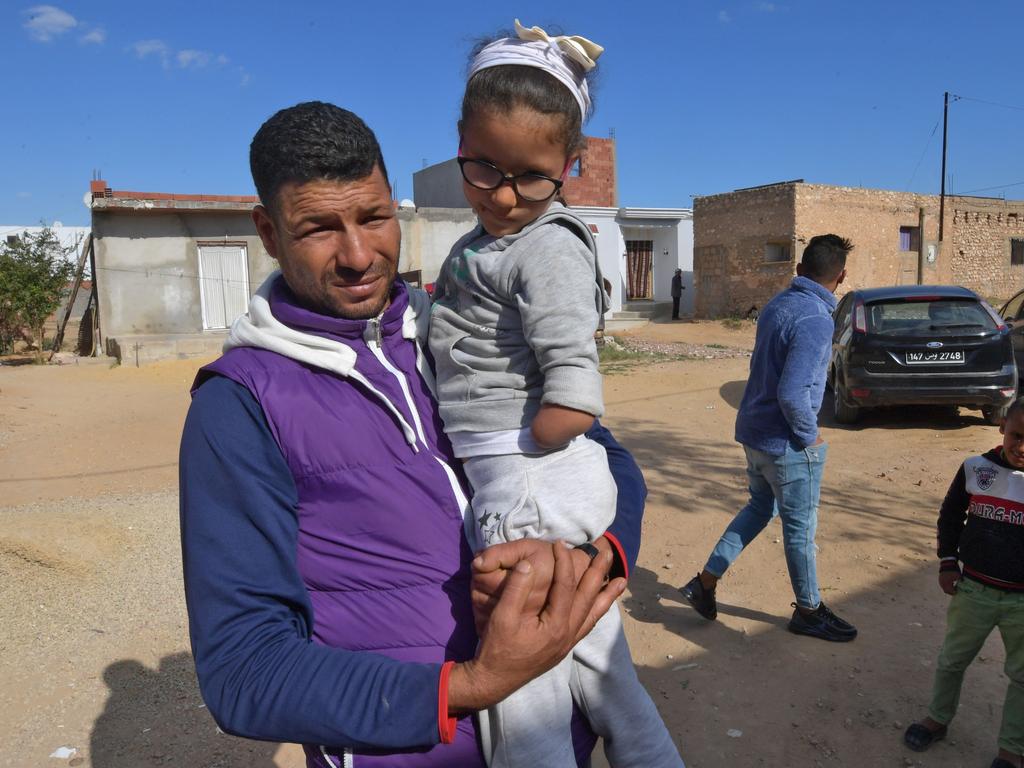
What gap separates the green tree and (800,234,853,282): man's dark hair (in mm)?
18317

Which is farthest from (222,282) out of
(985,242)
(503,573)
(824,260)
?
(985,242)

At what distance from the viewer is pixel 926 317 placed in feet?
27.0

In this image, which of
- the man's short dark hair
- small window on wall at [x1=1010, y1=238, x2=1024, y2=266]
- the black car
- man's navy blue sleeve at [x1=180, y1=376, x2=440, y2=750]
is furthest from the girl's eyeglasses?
small window on wall at [x1=1010, y1=238, x2=1024, y2=266]

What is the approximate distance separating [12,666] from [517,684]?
3609 millimetres

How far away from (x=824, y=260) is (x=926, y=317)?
16.5ft

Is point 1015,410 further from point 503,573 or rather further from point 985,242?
point 985,242

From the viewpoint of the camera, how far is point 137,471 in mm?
7547

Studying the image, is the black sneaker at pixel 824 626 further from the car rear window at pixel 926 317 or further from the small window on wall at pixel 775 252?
the small window on wall at pixel 775 252

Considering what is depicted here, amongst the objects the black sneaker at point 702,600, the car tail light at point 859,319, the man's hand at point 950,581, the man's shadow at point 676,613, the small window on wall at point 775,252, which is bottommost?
the man's shadow at point 676,613

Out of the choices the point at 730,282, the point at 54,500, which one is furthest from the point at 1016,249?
the point at 54,500

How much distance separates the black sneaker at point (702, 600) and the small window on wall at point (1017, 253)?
28472mm

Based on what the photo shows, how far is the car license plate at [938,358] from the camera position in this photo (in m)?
7.92

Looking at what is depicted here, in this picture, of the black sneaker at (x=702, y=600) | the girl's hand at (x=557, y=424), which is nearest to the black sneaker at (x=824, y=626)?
the black sneaker at (x=702, y=600)

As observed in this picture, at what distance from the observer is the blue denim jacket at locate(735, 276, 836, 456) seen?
379cm
